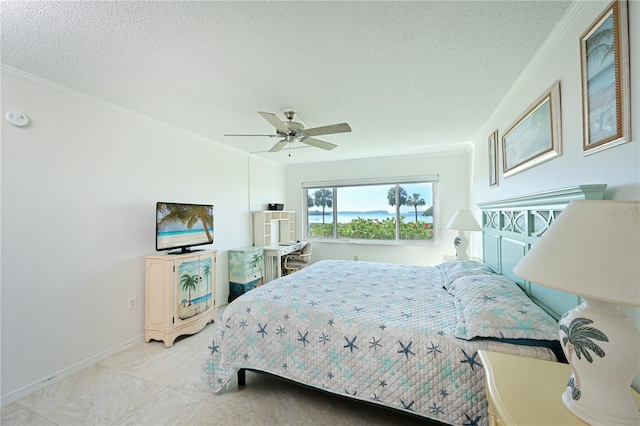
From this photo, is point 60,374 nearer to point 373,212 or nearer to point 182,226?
point 182,226

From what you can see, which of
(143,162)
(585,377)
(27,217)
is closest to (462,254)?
(585,377)

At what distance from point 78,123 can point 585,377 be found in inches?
144

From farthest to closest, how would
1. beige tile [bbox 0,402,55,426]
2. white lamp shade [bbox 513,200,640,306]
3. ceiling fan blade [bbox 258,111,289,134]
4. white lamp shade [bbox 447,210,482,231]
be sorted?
1. white lamp shade [bbox 447,210,482,231]
2. ceiling fan blade [bbox 258,111,289,134]
3. beige tile [bbox 0,402,55,426]
4. white lamp shade [bbox 513,200,640,306]

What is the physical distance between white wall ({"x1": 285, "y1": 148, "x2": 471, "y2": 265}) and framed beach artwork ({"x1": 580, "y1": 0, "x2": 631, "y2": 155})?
3.34 meters

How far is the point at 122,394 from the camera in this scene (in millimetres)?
1905

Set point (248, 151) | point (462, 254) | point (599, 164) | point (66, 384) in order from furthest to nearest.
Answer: point (248, 151), point (462, 254), point (66, 384), point (599, 164)

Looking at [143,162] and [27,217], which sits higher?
[143,162]

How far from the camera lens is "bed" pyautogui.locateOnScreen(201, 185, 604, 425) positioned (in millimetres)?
1325

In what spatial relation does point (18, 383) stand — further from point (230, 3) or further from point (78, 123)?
point (230, 3)

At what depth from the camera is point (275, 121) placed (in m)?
2.15

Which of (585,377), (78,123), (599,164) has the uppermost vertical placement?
(78,123)

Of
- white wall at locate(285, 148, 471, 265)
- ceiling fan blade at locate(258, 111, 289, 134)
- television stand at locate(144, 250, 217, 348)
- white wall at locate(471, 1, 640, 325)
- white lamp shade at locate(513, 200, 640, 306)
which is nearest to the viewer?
white lamp shade at locate(513, 200, 640, 306)

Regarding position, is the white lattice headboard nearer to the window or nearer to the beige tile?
the window

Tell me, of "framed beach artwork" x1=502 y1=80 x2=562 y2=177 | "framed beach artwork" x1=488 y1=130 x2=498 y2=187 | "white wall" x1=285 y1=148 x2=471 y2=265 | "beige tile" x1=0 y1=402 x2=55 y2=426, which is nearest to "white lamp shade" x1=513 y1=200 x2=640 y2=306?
"framed beach artwork" x1=502 y1=80 x2=562 y2=177
